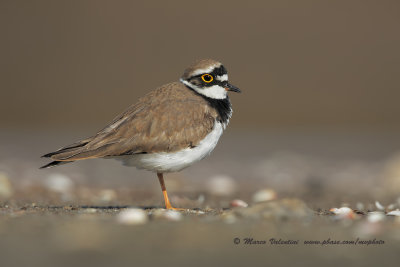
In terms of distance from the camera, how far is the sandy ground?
441cm

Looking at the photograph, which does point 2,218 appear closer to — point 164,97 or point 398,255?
point 164,97

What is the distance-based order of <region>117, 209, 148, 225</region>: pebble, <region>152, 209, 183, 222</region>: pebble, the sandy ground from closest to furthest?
the sandy ground → <region>117, 209, 148, 225</region>: pebble → <region>152, 209, 183, 222</region>: pebble

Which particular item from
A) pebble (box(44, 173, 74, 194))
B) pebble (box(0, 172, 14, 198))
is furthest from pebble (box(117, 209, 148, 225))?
pebble (box(44, 173, 74, 194))

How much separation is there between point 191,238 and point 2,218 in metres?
1.83

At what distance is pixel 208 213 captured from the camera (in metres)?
6.54

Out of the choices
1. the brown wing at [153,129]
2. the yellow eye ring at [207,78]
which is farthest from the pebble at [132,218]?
the yellow eye ring at [207,78]

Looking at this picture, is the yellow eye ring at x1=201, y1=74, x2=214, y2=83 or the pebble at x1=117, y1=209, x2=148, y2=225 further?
the yellow eye ring at x1=201, y1=74, x2=214, y2=83

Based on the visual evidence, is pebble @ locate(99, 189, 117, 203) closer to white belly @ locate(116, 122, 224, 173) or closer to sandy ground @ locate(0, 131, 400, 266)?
sandy ground @ locate(0, 131, 400, 266)

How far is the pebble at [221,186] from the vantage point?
945 cm

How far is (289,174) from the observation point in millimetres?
11367

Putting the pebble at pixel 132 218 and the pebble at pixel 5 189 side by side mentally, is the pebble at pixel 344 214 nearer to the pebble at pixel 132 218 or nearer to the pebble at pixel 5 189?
the pebble at pixel 132 218

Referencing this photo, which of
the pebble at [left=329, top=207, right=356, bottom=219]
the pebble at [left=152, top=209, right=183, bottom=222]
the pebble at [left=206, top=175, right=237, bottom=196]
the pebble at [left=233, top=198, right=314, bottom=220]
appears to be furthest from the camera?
the pebble at [left=206, top=175, right=237, bottom=196]

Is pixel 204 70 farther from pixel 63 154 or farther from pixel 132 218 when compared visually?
pixel 132 218

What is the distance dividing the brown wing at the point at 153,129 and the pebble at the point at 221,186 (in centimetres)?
255
